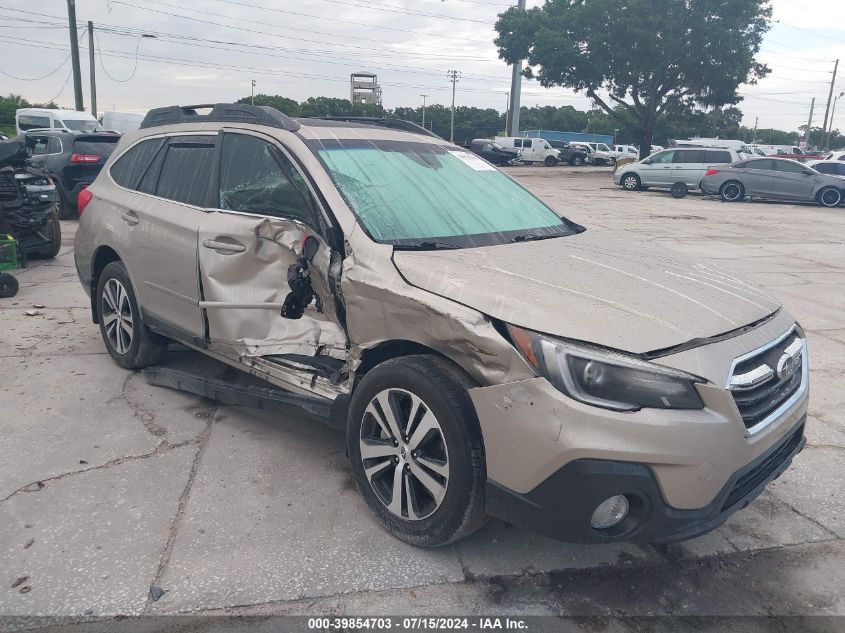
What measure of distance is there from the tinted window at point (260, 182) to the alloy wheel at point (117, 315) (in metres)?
1.35

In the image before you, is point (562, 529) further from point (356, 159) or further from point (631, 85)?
point (631, 85)

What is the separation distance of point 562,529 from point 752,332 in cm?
113

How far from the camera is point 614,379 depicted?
2.41 metres

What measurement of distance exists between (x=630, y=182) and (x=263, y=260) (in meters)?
25.1

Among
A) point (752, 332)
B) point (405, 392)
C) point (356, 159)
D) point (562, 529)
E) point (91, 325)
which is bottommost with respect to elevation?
point (91, 325)

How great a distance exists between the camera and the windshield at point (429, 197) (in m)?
3.35

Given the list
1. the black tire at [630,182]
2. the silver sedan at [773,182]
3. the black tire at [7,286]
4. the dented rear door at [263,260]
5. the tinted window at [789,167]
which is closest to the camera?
the dented rear door at [263,260]

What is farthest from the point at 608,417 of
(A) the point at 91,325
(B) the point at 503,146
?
(B) the point at 503,146

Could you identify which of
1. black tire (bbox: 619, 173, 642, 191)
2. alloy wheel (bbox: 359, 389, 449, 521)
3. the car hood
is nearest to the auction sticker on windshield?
the car hood

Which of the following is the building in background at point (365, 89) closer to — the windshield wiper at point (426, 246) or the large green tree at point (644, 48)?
the large green tree at point (644, 48)

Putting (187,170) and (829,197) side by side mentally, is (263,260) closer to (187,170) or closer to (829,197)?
(187,170)

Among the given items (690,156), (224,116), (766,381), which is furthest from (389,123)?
(690,156)

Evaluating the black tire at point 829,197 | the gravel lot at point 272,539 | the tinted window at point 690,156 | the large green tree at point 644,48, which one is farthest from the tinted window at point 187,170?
the large green tree at point 644,48

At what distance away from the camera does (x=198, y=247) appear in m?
3.99
